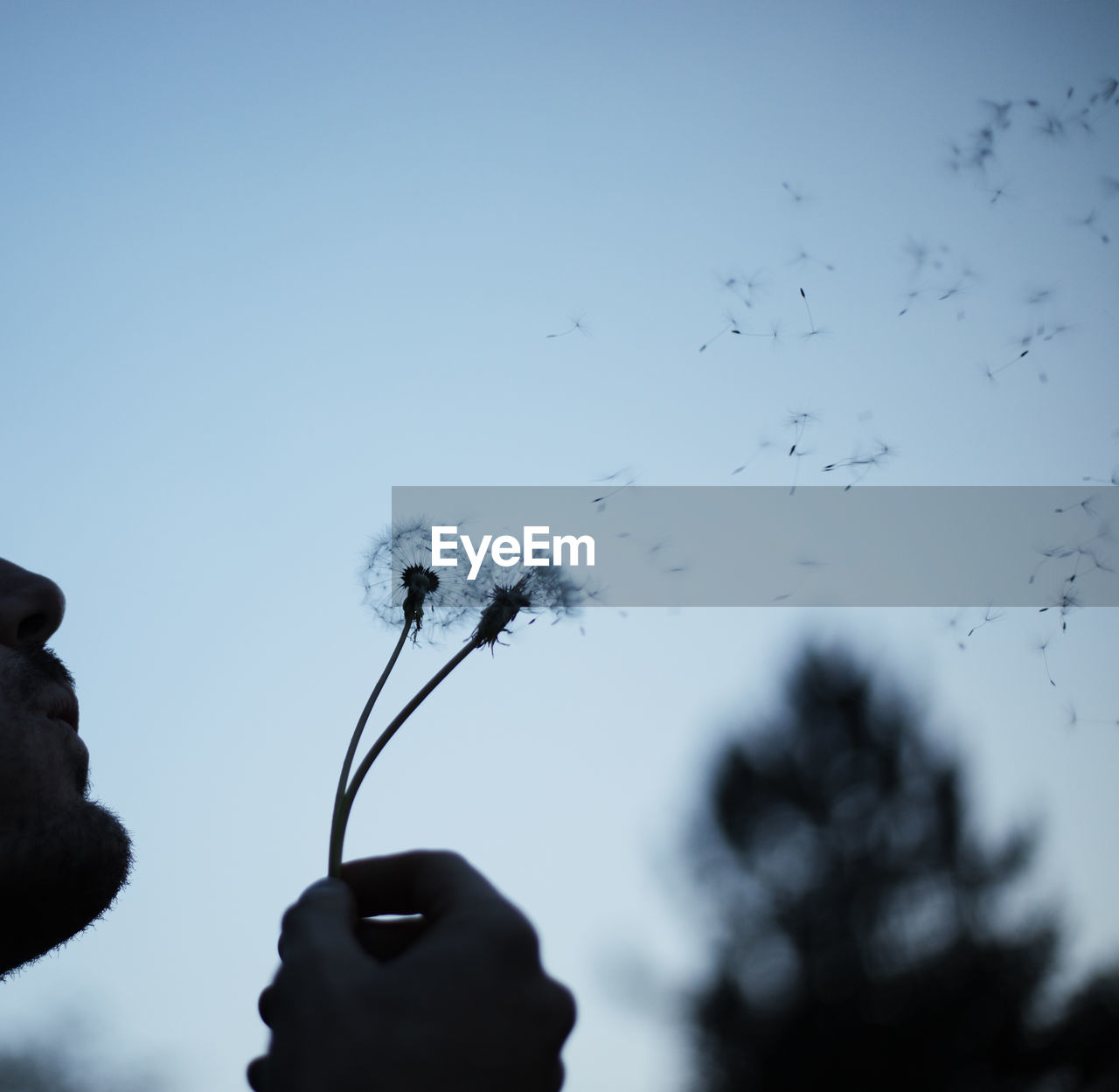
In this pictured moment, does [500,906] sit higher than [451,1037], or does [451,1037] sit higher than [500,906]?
[500,906]

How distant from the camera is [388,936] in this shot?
1.76 metres

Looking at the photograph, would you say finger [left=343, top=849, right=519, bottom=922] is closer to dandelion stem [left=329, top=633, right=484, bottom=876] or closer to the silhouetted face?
dandelion stem [left=329, top=633, right=484, bottom=876]

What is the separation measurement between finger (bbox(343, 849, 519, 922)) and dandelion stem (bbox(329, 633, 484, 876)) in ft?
0.10

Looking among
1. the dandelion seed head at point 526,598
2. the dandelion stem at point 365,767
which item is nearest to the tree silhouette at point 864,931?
the dandelion seed head at point 526,598

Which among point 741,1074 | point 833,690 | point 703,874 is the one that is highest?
point 833,690

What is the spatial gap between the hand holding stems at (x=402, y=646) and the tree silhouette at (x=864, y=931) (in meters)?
20.2

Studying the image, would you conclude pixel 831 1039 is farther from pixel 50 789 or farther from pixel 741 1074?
pixel 50 789

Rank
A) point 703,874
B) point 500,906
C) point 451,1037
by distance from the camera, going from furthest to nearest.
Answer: point 703,874 < point 500,906 < point 451,1037

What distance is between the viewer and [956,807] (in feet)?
77.9

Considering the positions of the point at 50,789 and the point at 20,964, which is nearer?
the point at 50,789

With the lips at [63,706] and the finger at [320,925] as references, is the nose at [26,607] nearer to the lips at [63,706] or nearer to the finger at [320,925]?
the lips at [63,706]

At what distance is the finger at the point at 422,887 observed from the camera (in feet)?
5.34

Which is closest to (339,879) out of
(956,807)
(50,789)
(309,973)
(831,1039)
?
(309,973)

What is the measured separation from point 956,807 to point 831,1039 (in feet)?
22.4
